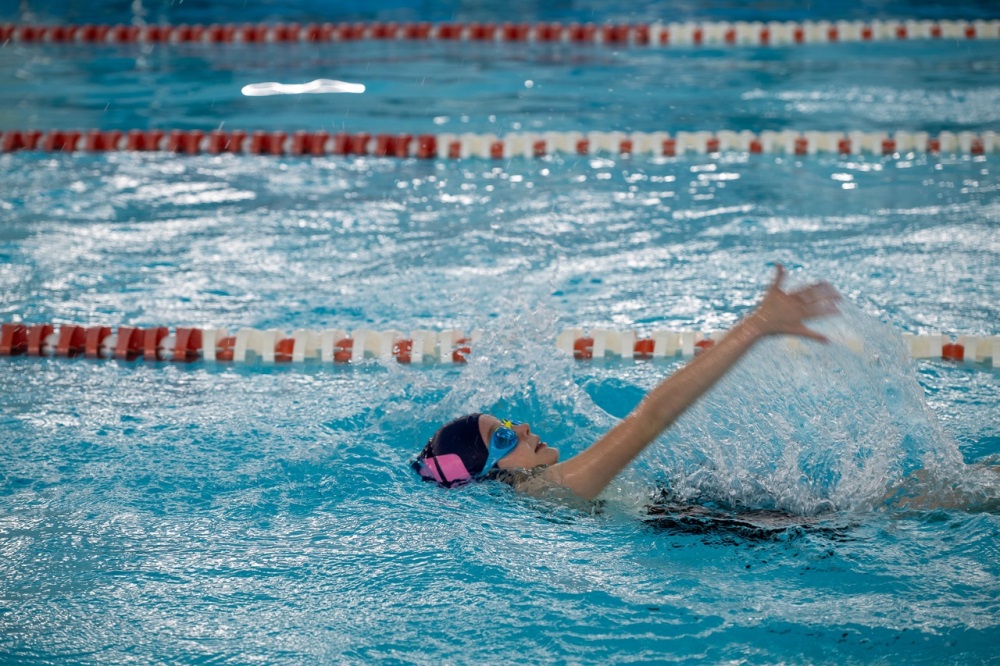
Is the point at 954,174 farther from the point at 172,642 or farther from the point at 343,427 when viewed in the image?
the point at 172,642

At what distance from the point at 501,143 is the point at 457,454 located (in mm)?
4071

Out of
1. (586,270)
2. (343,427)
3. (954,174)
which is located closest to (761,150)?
(954,174)

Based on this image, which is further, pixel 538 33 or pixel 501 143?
pixel 538 33

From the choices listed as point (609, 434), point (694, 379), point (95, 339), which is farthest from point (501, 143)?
point (694, 379)

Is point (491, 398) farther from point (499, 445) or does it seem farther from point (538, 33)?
point (538, 33)

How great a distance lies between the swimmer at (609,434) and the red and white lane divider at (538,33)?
676 centimetres

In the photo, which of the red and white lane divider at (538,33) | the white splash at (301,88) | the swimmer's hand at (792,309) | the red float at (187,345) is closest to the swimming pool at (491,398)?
the red float at (187,345)

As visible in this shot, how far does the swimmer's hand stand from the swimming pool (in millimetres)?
682

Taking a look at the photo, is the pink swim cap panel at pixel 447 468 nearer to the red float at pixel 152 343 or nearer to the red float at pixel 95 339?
→ the red float at pixel 152 343

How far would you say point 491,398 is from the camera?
419 centimetres

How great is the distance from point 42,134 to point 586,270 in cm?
413

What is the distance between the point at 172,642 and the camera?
9.57 ft

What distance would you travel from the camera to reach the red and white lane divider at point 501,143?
22.4ft

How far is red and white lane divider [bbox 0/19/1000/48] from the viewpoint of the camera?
9266 mm
